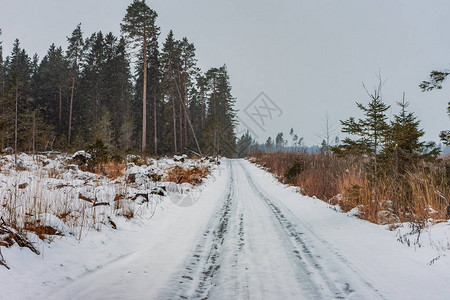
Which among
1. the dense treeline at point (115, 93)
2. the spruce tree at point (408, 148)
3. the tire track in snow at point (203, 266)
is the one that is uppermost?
the dense treeline at point (115, 93)

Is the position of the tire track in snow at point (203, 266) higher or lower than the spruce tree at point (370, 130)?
lower

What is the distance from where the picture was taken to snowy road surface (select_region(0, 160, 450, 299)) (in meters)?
2.18

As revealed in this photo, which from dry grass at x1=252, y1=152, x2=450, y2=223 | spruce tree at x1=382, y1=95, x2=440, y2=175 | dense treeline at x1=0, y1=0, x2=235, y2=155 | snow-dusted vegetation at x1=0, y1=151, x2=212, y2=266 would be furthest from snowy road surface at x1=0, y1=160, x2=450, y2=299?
dense treeline at x1=0, y1=0, x2=235, y2=155

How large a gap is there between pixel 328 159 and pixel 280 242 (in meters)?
10.8

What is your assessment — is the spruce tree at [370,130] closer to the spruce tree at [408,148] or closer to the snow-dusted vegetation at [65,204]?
the spruce tree at [408,148]

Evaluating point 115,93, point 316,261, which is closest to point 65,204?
point 316,261

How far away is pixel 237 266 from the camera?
9.18ft

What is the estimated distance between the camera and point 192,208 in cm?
662

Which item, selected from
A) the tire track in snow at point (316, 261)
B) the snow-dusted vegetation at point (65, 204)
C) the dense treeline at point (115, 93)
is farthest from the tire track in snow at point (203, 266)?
the dense treeline at point (115, 93)

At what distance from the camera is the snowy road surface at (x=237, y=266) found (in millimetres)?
2184

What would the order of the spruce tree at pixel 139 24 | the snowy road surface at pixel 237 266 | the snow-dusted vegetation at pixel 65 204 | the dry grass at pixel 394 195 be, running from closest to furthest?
the snowy road surface at pixel 237 266 → the snow-dusted vegetation at pixel 65 204 → the dry grass at pixel 394 195 → the spruce tree at pixel 139 24

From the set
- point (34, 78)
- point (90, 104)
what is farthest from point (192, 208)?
point (34, 78)

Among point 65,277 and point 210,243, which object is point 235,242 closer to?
point 210,243

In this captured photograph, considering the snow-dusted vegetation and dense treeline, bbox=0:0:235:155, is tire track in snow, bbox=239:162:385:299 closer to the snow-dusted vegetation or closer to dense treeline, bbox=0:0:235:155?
the snow-dusted vegetation
